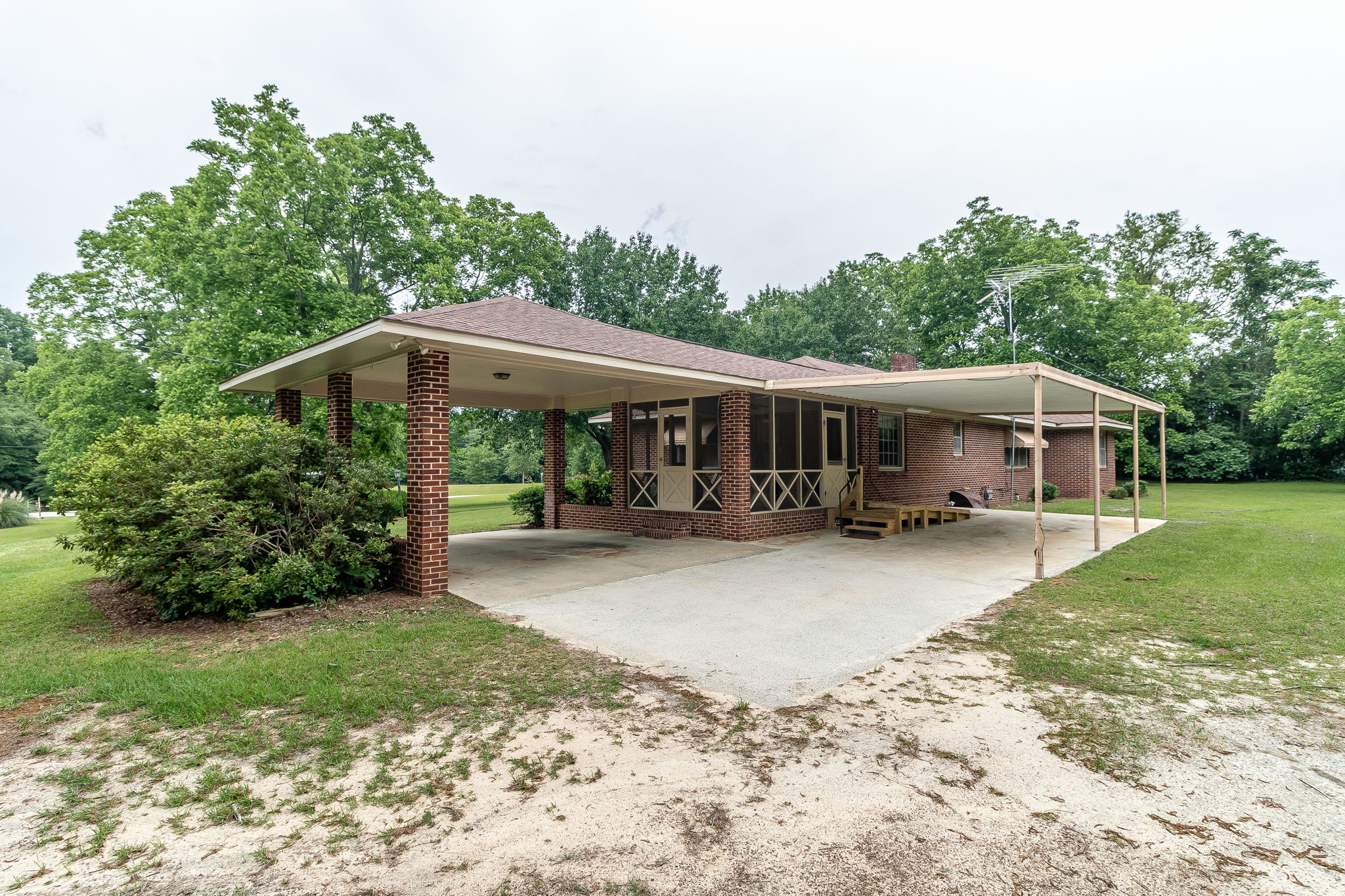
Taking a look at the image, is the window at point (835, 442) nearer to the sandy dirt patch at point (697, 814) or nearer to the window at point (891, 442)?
the window at point (891, 442)

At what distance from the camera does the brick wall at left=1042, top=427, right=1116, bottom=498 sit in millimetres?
Answer: 20094

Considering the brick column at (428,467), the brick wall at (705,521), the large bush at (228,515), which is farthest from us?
the brick wall at (705,521)

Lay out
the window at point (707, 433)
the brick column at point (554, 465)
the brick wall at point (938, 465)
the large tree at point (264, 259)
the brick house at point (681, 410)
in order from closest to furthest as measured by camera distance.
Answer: the brick house at point (681, 410) → the window at point (707, 433) → the brick column at point (554, 465) → the brick wall at point (938, 465) → the large tree at point (264, 259)

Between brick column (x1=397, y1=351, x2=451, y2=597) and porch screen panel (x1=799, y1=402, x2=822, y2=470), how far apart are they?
297 inches

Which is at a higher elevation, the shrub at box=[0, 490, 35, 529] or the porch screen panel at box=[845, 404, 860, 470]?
the porch screen panel at box=[845, 404, 860, 470]

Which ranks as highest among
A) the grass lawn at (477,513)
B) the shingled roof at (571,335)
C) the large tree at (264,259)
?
the large tree at (264,259)

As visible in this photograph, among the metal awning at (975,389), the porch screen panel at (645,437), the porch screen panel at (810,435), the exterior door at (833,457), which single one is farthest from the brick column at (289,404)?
the exterior door at (833,457)

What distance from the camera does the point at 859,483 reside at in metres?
11.9

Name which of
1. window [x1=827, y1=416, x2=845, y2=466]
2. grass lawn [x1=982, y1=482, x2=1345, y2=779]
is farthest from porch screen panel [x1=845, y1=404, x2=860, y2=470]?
grass lawn [x1=982, y1=482, x2=1345, y2=779]

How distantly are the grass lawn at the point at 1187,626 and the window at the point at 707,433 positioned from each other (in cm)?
585

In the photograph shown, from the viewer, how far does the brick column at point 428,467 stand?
649 cm

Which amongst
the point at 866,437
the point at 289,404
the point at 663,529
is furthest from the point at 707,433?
the point at 289,404

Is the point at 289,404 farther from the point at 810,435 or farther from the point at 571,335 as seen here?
the point at 810,435

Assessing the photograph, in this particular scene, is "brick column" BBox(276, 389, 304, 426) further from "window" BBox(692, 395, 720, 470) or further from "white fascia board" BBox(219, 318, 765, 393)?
"window" BBox(692, 395, 720, 470)
